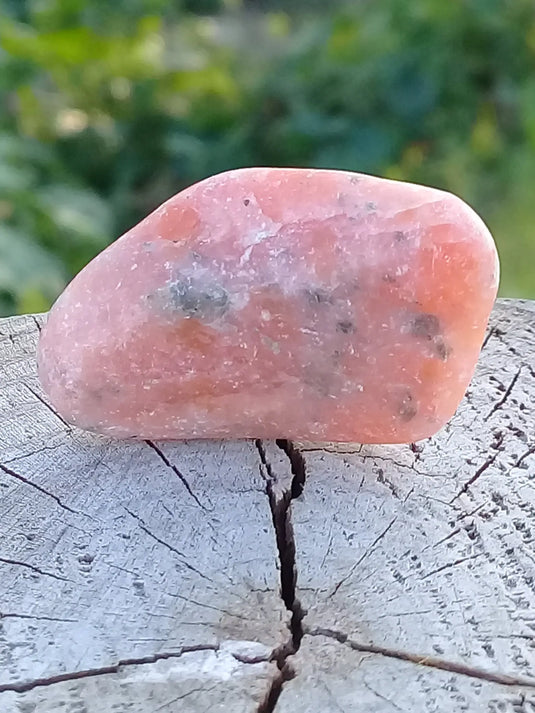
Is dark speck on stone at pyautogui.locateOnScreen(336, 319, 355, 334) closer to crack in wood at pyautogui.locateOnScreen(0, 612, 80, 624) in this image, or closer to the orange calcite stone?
the orange calcite stone

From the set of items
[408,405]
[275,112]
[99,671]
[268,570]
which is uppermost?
[275,112]

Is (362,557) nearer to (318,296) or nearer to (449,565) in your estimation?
(449,565)

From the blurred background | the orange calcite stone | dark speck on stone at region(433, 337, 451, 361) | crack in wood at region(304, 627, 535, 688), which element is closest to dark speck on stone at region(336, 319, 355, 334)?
the orange calcite stone

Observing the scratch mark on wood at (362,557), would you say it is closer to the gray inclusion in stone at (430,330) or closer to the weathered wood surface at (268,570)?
the weathered wood surface at (268,570)

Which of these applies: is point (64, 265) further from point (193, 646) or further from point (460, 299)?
point (193, 646)

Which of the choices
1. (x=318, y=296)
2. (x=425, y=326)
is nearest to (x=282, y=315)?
(x=318, y=296)

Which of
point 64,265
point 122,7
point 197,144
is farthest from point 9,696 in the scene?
point 122,7
